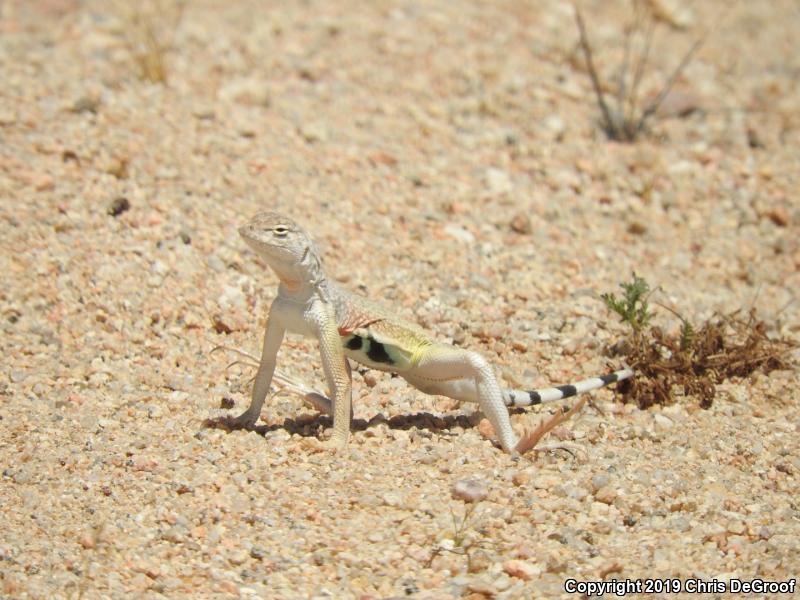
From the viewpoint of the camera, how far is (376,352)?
5180 mm

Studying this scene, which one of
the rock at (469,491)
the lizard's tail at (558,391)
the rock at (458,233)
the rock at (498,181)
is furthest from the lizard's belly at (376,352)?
the rock at (498,181)

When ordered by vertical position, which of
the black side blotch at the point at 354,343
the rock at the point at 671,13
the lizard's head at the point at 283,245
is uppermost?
the rock at the point at 671,13

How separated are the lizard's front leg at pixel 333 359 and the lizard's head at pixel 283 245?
7.5 inches

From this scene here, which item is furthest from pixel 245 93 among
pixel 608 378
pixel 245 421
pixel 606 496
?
pixel 606 496

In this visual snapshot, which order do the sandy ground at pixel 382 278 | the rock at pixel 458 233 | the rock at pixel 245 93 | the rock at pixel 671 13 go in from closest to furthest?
the sandy ground at pixel 382 278, the rock at pixel 458 233, the rock at pixel 245 93, the rock at pixel 671 13

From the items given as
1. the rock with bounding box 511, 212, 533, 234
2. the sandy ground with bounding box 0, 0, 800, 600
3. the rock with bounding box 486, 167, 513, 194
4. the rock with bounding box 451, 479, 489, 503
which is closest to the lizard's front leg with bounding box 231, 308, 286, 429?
the sandy ground with bounding box 0, 0, 800, 600

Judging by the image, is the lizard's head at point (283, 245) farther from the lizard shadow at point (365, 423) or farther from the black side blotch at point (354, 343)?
the lizard shadow at point (365, 423)

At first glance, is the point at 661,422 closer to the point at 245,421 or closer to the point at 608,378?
the point at 608,378

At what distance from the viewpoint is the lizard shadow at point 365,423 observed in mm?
5350

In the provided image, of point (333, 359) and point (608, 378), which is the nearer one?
point (333, 359)

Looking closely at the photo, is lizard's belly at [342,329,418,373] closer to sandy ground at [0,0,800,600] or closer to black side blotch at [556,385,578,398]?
sandy ground at [0,0,800,600]

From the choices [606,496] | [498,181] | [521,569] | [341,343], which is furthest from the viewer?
[498,181]

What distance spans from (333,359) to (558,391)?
4.25ft

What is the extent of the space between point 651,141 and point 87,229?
4915 millimetres
